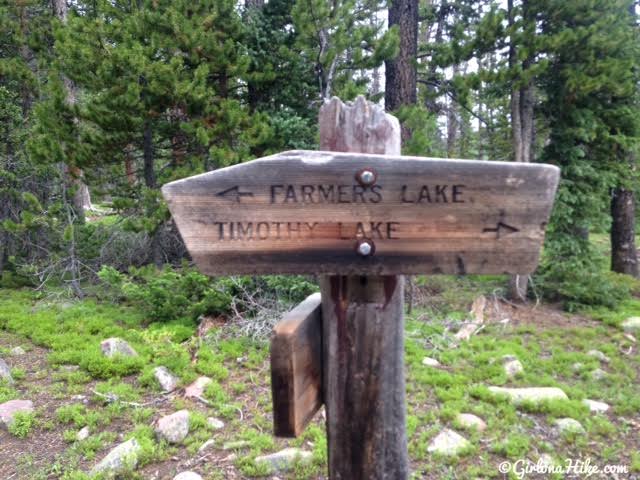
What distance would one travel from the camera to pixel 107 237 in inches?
371

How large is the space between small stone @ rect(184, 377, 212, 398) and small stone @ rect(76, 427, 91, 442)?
3.14 feet

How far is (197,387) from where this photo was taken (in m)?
4.85

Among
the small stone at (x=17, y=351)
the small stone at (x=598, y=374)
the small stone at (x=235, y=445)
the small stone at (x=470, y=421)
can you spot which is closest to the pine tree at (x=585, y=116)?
the small stone at (x=598, y=374)

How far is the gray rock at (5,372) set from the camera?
4950 mm

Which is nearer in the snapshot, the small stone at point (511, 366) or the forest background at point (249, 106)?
the small stone at point (511, 366)

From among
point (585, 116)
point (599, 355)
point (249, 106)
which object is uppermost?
point (249, 106)

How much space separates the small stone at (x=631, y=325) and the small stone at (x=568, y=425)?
3432mm

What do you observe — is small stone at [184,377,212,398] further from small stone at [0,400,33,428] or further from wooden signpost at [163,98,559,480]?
wooden signpost at [163,98,559,480]

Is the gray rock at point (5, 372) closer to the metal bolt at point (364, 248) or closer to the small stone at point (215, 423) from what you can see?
the small stone at point (215, 423)

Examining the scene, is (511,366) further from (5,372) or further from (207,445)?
(5,372)

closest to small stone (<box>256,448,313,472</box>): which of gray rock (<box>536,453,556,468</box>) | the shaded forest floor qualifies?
the shaded forest floor

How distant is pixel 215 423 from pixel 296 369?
10.3ft

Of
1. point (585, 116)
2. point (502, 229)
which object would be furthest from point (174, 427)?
point (585, 116)

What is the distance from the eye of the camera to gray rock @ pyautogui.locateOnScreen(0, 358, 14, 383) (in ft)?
16.2
